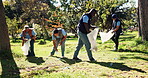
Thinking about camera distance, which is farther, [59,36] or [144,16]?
[144,16]

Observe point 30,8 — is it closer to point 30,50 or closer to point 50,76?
point 30,50

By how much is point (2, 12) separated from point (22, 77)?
4.46m

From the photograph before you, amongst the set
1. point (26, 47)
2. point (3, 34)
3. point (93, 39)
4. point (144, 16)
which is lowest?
point (26, 47)

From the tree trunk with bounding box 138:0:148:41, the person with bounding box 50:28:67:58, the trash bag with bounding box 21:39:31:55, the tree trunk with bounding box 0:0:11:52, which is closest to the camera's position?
the tree trunk with bounding box 0:0:11:52

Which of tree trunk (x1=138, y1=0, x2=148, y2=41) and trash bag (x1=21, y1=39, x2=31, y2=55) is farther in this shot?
tree trunk (x1=138, y1=0, x2=148, y2=41)

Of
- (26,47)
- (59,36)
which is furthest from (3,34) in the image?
(59,36)

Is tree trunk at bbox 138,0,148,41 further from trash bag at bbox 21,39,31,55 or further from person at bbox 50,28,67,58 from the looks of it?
trash bag at bbox 21,39,31,55

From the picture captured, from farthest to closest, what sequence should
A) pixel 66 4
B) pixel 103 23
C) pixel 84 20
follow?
pixel 103 23
pixel 66 4
pixel 84 20

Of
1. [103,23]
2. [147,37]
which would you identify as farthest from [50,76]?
[103,23]

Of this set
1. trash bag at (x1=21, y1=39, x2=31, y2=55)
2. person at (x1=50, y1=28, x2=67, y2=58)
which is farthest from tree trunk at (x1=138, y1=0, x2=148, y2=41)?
trash bag at (x1=21, y1=39, x2=31, y2=55)

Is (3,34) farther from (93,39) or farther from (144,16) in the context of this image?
(144,16)

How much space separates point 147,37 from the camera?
1087cm

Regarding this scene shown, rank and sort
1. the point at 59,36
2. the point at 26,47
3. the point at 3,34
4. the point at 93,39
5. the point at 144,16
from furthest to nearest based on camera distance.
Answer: the point at 144,16, the point at 26,47, the point at 59,36, the point at 3,34, the point at 93,39

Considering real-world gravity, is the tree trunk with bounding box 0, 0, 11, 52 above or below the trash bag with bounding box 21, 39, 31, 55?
above
